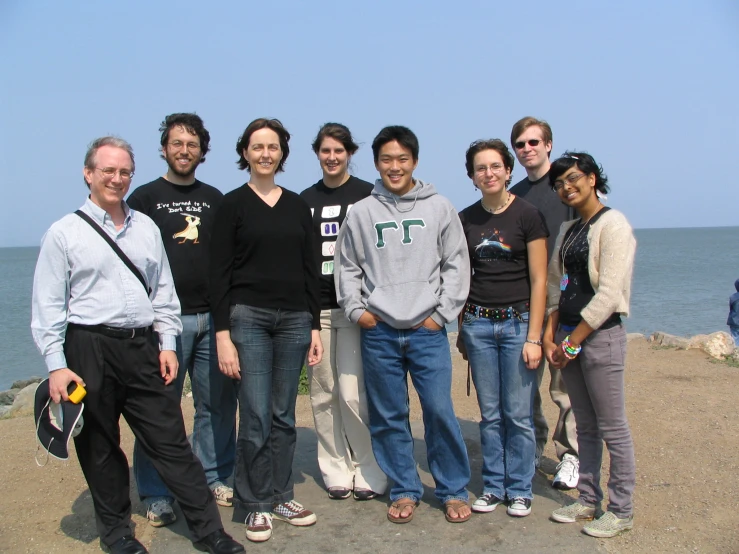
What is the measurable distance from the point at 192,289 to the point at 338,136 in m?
1.40

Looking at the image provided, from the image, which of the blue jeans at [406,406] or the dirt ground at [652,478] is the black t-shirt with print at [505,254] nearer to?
the blue jeans at [406,406]

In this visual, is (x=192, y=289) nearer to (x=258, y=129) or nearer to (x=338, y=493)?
(x=258, y=129)

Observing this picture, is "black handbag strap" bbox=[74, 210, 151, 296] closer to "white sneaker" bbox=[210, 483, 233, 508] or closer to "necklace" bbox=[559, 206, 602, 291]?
"white sneaker" bbox=[210, 483, 233, 508]

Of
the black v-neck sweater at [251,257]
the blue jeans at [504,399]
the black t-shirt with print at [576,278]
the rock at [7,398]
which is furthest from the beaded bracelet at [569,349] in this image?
the rock at [7,398]

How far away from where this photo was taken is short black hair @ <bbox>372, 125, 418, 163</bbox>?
161 inches

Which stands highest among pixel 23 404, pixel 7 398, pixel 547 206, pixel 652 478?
pixel 547 206

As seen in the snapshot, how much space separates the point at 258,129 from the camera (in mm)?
3980

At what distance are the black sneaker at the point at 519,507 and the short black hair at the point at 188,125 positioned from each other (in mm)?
3017

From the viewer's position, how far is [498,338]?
409 centimetres

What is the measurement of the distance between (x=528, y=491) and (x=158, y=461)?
2.24 m

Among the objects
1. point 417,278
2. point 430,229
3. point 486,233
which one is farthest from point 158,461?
point 486,233

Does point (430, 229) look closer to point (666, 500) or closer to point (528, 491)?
point (528, 491)

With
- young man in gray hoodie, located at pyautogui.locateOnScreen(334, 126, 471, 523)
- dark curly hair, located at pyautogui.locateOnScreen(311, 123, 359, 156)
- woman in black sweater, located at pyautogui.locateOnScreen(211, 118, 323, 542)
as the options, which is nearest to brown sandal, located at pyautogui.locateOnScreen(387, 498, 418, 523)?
young man in gray hoodie, located at pyautogui.locateOnScreen(334, 126, 471, 523)

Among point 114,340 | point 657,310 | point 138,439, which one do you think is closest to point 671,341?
point 138,439
